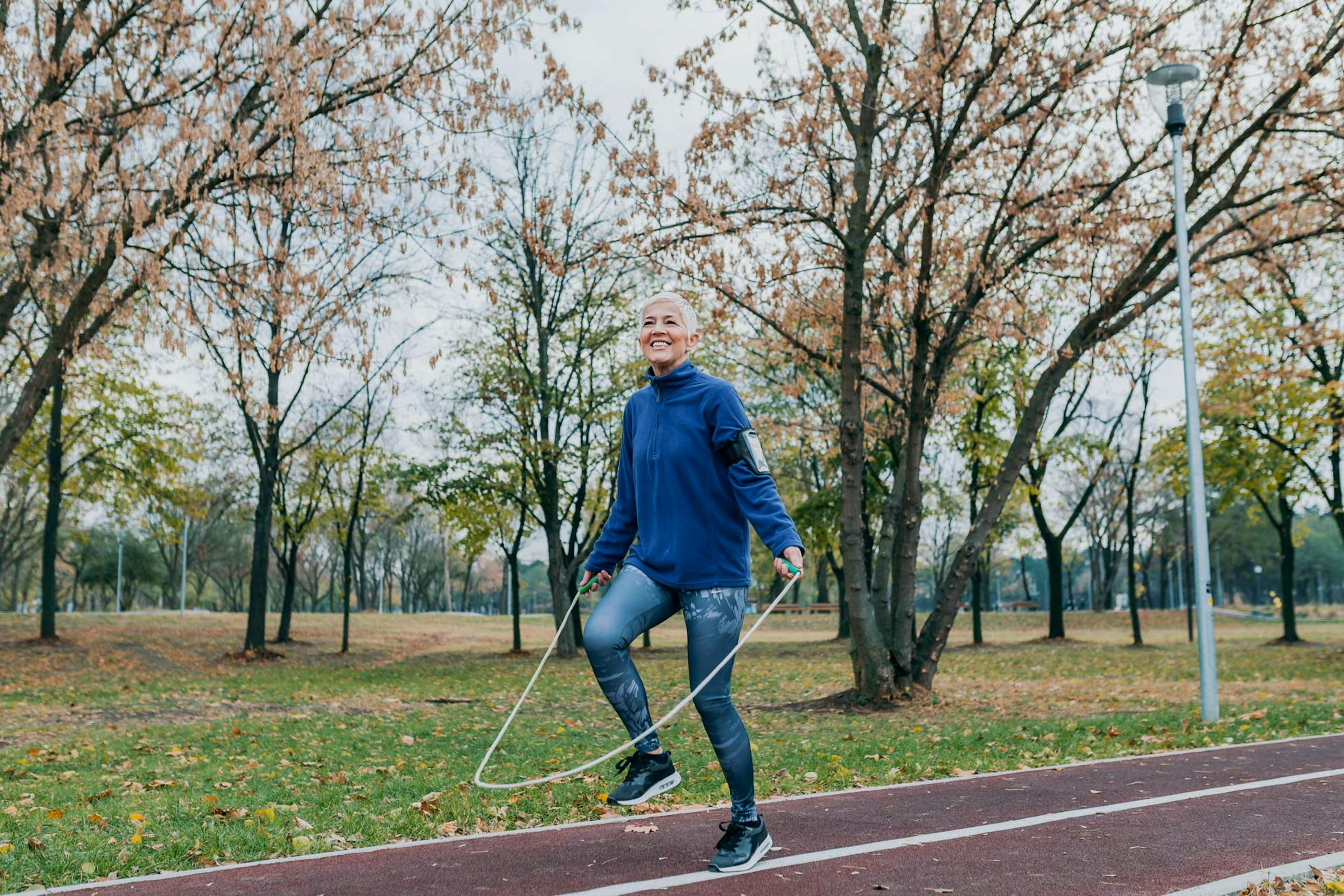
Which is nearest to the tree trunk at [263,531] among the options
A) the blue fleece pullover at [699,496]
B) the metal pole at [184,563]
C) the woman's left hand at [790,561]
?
the metal pole at [184,563]

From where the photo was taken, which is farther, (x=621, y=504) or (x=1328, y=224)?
(x=1328, y=224)

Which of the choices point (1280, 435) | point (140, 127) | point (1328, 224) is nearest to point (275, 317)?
point (140, 127)

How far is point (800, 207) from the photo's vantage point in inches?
519

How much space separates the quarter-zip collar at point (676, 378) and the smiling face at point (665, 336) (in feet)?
0.05

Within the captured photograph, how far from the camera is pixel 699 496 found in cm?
431

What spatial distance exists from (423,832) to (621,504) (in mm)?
2057

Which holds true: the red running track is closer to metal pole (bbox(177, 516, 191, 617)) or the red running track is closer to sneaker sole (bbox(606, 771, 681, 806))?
sneaker sole (bbox(606, 771, 681, 806))

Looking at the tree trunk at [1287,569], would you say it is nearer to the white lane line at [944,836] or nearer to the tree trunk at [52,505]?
the white lane line at [944,836]

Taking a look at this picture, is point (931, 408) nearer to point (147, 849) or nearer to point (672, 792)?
point (672, 792)

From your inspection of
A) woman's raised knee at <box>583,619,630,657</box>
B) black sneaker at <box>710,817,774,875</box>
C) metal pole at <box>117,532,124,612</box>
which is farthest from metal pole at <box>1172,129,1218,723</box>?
metal pole at <box>117,532,124,612</box>

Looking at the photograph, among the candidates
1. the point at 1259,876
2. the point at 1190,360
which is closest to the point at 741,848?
the point at 1259,876

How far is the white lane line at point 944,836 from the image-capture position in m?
4.06

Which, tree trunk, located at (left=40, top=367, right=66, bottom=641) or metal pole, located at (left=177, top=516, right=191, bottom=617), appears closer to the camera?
tree trunk, located at (left=40, top=367, right=66, bottom=641)

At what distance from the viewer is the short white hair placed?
4.50m
